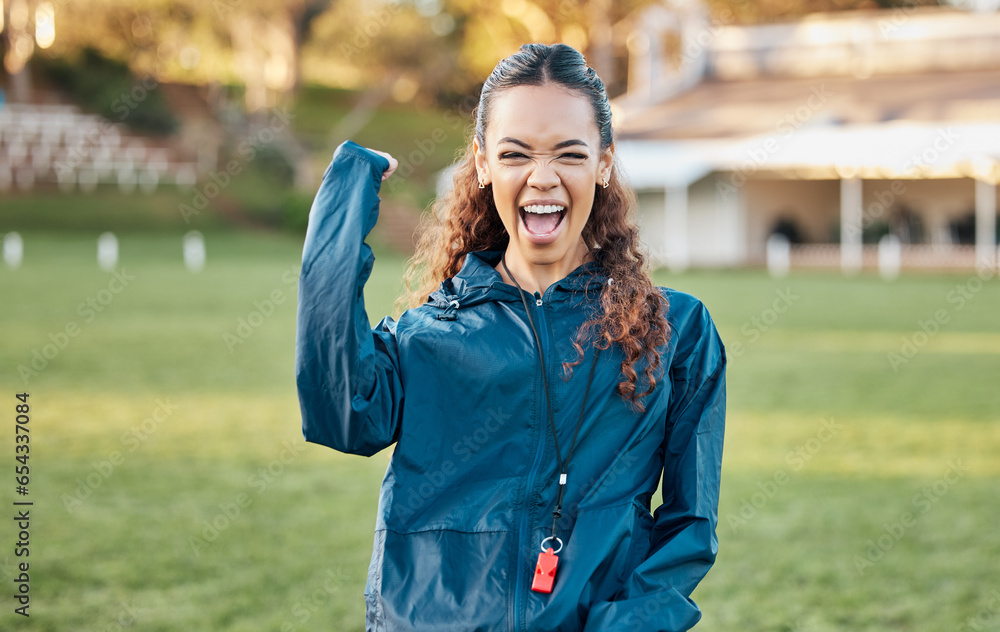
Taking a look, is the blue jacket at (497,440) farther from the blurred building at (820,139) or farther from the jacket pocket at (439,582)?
the blurred building at (820,139)

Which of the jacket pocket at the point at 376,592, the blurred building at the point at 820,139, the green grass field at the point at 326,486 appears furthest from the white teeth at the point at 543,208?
the blurred building at the point at 820,139

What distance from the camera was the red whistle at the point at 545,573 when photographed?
1.91m

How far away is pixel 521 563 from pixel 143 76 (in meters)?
40.9

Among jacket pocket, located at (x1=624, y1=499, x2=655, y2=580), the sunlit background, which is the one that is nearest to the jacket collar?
jacket pocket, located at (x1=624, y1=499, x2=655, y2=580)

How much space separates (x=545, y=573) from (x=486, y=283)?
599 mm

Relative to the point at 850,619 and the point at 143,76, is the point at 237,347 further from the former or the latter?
the point at 143,76

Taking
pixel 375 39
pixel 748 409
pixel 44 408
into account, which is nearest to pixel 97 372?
pixel 44 408

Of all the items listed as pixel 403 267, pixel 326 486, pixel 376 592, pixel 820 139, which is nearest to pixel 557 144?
pixel 376 592

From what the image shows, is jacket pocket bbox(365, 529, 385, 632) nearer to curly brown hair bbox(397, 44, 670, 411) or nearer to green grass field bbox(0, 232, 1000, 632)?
curly brown hair bbox(397, 44, 670, 411)

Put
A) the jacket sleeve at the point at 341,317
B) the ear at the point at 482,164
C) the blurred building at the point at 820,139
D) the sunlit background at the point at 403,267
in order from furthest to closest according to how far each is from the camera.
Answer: the blurred building at the point at 820,139
the sunlit background at the point at 403,267
the ear at the point at 482,164
the jacket sleeve at the point at 341,317

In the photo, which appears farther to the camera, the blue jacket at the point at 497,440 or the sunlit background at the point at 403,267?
the sunlit background at the point at 403,267

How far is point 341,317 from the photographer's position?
1.83 metres

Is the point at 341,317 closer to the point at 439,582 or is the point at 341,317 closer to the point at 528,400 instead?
the point at 528,400

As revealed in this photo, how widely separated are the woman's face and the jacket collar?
0.23 ft
